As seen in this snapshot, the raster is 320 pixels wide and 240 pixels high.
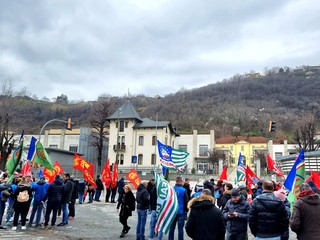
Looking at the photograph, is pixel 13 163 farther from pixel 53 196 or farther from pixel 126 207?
pixel 126 207

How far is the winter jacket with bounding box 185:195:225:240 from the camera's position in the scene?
6.00 meters

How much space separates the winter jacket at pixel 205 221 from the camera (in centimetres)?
600

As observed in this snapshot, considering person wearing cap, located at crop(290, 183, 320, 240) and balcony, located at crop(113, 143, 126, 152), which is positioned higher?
balcony, located at crop(113, 143, 126, 152)

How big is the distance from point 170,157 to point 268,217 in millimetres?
8162

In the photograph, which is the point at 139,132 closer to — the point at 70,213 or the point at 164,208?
the point at 70,213

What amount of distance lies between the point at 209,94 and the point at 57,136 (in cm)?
9765

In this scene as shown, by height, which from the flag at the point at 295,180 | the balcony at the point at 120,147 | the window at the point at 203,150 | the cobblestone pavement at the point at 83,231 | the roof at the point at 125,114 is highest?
the roof at the point at 125,114

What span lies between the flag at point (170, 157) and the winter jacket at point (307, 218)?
8102 mm

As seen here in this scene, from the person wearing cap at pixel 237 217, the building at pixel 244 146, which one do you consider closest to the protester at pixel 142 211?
the person wearing cap at pixel 237 217

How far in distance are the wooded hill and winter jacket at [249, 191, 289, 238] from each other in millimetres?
100857

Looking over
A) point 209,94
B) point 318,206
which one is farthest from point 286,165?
point 209,94

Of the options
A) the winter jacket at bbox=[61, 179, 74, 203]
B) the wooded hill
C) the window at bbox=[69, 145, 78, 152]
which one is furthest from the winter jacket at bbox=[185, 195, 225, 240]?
the wooded hill

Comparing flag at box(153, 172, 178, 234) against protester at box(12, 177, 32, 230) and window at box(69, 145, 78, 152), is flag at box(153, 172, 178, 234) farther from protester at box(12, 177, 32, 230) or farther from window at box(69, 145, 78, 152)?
window at box(69, 145, 78, 152)

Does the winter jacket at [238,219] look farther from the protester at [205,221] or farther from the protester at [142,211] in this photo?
the protester at [142,211]
